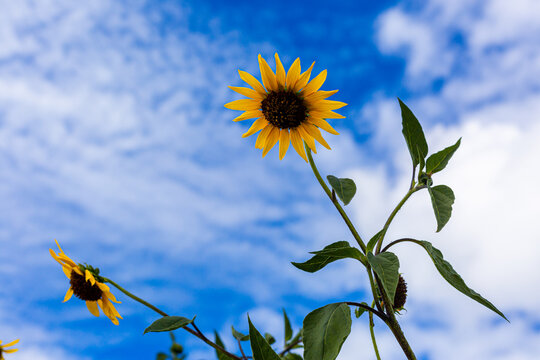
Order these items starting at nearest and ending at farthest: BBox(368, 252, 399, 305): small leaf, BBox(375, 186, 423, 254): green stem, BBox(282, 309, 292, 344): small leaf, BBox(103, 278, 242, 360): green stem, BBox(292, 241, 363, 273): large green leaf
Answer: BBox(368, 252, 399, 305): small leaf, BBox(292, 241, 363, 273): large green leaf, BBox(375, 186, 423, 254): green stem, BBox(103, 278, 242, 360): green stem, BBox(282, 309, 292, 344): small leaf

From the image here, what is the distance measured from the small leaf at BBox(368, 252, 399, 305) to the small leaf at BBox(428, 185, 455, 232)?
6.2 inches

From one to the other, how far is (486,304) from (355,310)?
1.18ft

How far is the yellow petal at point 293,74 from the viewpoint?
1.50 metres

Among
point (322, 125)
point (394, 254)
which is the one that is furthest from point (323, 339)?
point (322, 125)

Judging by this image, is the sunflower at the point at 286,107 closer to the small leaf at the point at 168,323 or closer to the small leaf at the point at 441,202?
the small leaf at the point at 441,202

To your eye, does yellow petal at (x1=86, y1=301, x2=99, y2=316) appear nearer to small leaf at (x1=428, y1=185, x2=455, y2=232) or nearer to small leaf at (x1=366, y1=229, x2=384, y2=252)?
small leaf at (x1=366, y1=229, x2=384, y2=252)

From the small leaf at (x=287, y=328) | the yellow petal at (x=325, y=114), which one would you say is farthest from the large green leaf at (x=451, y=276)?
the small leaf at (x=287, y=328)

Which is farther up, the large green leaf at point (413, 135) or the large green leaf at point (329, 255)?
the large green leaf at point (413, 135)

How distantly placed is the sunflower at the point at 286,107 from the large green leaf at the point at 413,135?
243 millimetres

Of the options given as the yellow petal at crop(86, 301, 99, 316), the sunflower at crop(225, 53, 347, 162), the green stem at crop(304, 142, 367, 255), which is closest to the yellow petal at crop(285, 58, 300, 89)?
the sunflower at crop(225, 53, 347, 162)

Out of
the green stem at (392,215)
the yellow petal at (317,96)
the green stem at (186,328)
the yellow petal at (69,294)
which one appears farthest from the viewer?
the yellow petal at (69,294)

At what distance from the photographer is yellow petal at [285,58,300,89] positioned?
1.50 m

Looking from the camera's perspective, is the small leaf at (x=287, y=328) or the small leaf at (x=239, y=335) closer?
the small leaf at (x=239, y=335)

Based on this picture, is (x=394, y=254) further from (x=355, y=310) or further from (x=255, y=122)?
(x=255, y=122)
